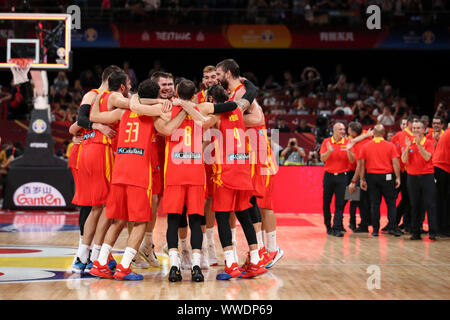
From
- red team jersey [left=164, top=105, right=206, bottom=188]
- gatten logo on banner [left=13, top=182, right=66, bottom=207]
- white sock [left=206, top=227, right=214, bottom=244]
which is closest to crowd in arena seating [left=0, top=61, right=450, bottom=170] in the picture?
gatten logo on banner [left=13, top=182, right=66, bottom=207]

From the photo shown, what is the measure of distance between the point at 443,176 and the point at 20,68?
29.8 feet

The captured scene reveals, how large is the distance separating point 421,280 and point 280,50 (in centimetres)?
1754

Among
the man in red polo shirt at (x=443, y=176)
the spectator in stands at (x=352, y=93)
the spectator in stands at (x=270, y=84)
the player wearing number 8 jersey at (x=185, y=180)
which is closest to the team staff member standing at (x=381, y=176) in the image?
the man in red polo shirt at (x=443, y=176)

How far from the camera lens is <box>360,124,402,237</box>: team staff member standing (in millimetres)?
10078

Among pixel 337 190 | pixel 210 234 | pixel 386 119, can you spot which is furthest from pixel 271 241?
pixel 386 119

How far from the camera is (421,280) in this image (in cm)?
607

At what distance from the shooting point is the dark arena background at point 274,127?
582 cm

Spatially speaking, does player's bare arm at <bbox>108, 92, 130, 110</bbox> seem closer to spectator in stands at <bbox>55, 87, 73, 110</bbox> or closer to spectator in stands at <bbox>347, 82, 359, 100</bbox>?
spectator in stands at <bbox>55, 87, 73, 110</bbox>

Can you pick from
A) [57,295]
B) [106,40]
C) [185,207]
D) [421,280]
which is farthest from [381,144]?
[106,40]

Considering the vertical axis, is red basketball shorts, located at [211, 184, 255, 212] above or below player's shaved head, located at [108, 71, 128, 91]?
below

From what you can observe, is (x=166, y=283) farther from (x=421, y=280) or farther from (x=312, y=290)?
(x=421, y=280)

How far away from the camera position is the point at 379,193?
10234 millimetres

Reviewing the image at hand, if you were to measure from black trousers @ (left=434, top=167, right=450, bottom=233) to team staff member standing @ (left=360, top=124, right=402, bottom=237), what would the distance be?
67 centimetres

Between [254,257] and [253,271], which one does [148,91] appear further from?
[253,271]
